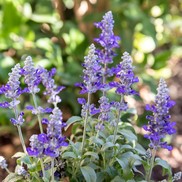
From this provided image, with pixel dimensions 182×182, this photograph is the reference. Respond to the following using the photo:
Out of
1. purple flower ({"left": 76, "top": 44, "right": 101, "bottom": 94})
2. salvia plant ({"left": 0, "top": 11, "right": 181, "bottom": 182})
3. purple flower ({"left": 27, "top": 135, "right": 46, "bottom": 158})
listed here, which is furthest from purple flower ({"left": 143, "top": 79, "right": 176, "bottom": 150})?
purple flower ({"left": 27, "top": 135, "right": 46, "bottom": 158})

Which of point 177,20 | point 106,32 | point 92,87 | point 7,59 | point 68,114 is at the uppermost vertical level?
point 177,20

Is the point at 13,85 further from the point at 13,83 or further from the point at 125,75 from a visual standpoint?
the point at 125,75

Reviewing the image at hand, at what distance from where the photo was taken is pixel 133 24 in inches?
99.1

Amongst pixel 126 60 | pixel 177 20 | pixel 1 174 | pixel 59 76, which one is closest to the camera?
pixel 126 60

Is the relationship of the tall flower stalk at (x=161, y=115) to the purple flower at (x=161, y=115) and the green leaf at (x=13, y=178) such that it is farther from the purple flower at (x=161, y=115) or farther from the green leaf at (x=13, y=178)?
the green leaf at (x=13, y=178)

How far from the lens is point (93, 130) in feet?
4.97

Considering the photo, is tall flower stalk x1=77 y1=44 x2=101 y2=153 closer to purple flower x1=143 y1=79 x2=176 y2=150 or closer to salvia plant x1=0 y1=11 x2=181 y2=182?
salvia plant x1=0 y1=11 x2=181 y2=182

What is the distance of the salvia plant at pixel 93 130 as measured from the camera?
118 cm

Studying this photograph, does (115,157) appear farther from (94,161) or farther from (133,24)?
(133,24)

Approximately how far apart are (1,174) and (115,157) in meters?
1.14

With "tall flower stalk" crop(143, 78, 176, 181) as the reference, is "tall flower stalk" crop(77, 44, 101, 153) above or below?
above

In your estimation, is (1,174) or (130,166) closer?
(130,166)

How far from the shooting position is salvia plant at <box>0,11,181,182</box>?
3.86ft

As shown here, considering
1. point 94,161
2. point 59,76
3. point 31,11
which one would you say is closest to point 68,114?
point 59,76
